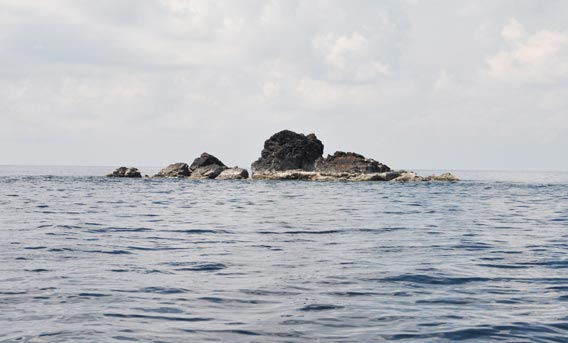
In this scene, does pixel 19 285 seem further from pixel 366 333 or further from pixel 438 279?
pixel 438 279

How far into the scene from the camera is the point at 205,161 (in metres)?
111

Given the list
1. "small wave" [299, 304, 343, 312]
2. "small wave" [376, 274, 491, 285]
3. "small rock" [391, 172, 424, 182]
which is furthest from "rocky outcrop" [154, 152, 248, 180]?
"small wave" [299, 304, 343, 312]

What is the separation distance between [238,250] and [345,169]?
87.2 m

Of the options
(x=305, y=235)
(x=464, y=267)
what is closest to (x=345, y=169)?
(x=305, y=235)

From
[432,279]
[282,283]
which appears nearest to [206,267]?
[282,283]

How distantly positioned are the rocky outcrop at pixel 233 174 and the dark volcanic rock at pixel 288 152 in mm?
8226

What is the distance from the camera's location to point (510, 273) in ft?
45.6

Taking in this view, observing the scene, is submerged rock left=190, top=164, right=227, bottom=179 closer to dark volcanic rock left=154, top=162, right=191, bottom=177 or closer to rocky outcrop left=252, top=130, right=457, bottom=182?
dark volcanic rock left=154, top=162, right=191, bottom=177

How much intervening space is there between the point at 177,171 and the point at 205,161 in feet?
20.7

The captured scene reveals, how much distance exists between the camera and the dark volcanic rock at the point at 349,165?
103312 millimetres

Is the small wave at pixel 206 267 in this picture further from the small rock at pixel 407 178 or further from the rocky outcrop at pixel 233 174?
the rocky outcrop at pixel 233 174

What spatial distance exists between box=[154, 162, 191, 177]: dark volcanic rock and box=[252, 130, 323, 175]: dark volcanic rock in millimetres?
12743

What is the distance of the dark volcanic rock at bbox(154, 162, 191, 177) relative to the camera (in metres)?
113

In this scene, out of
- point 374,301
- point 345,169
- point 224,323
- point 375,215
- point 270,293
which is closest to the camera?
point 224,323
